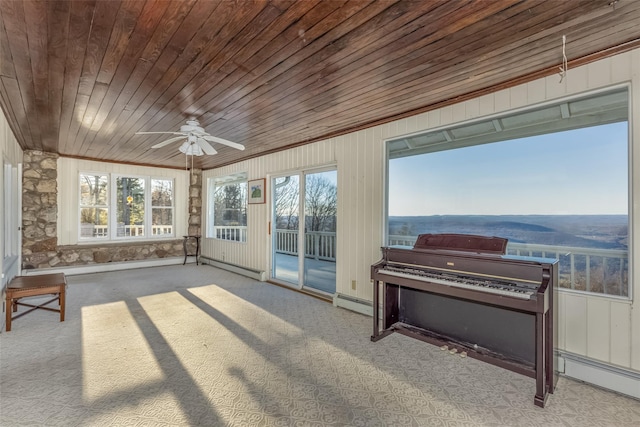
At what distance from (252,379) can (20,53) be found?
2966 mm

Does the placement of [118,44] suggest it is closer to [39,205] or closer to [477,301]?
[477,301]

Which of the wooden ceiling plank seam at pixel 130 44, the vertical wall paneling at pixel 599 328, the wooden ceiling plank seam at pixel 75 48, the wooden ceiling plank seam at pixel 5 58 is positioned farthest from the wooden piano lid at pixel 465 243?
the wooden ceiling plank seam at pixel 5 58

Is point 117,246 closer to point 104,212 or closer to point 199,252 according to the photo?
point 104,212

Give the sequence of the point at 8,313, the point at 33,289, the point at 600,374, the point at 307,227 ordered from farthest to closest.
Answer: the point at 307,227 → the point at 33,289 → the point at 8,313 → the point at 600,374

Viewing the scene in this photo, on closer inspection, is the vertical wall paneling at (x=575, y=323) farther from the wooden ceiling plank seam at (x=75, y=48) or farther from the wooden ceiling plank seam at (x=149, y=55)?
the wooden ceiling plank seam at (x=75, y=48)

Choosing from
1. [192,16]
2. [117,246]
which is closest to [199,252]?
[117,246]

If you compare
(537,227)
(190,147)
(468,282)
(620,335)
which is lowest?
(620,335)

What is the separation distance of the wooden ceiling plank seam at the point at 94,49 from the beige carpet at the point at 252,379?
2.44 meters

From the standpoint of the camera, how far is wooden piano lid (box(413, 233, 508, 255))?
2564 millimetres

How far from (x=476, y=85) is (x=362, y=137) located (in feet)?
5.04

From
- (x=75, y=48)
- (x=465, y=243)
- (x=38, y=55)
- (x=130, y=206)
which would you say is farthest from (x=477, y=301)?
(x=130, y=206)

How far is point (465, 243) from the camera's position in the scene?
2729 millimetres

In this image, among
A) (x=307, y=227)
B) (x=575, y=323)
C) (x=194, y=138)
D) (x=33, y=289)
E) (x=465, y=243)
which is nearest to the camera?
(x=575, y=323)

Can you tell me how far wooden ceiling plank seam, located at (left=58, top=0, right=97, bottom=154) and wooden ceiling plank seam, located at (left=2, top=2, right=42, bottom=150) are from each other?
223 millimetres
